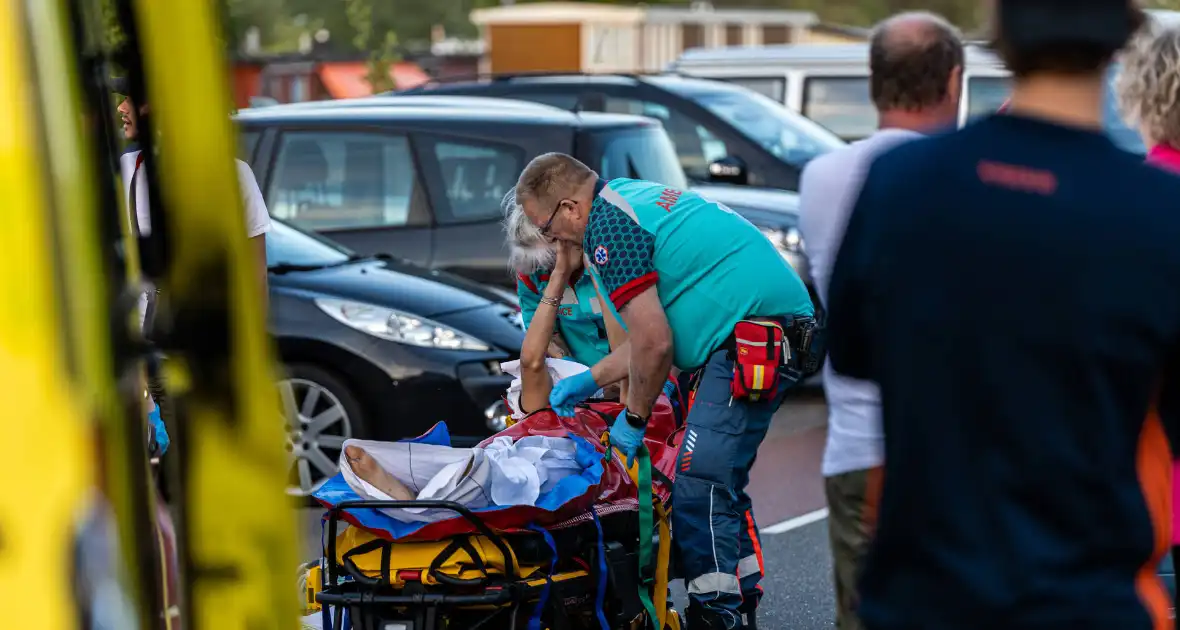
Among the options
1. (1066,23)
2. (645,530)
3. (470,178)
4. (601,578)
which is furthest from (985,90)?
(1066,23)

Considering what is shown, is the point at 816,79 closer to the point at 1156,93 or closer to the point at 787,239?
the point at 787,239

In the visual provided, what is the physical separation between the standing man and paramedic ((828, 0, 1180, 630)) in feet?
3.79

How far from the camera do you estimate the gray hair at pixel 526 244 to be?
4.63 m

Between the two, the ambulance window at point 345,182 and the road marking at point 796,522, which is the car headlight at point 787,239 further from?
the road marking at point 796,522

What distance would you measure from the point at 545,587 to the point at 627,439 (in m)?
0.55

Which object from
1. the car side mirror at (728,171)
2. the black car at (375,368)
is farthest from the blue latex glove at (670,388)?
the car side mirror at (728,171)

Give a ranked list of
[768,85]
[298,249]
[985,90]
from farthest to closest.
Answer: [768,85] < [985,90] < [298,249]

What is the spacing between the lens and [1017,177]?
6.95 feet

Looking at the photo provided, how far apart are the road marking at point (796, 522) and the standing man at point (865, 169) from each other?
2953mm

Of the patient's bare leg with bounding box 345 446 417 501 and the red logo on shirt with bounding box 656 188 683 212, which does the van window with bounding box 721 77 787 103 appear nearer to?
the red logo on shirt with bounding box 656 188 683 212

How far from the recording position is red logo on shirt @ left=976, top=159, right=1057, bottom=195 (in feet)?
6.89


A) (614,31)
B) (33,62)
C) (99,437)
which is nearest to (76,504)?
(99,437)

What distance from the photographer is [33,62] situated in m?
1.72

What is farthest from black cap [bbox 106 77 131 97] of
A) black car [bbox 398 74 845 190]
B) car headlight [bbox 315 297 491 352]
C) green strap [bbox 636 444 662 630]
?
black car [bbox 398 74 845 190]
